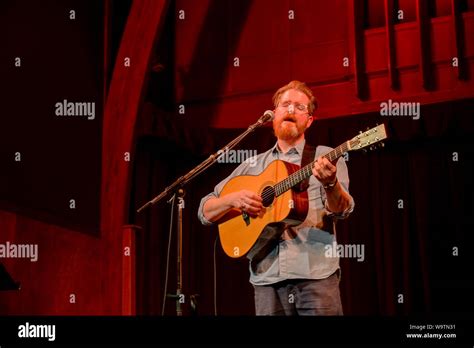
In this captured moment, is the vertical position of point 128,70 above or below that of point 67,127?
above

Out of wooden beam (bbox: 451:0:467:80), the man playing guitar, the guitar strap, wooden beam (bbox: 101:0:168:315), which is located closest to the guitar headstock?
the man playing guitar

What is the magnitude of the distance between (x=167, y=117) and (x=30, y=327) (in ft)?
14.3

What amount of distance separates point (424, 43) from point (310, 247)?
3373 millimetres

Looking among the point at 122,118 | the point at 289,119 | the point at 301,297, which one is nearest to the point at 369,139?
the point at 289,119

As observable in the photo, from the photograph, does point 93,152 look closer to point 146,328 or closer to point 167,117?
point 167,117

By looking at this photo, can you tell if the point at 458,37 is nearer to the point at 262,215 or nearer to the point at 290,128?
the point at 290,128

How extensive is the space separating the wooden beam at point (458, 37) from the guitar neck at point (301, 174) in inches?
117

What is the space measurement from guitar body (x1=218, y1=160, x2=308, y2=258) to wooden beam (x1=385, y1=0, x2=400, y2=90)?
2.70m

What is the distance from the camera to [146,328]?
2.31 m

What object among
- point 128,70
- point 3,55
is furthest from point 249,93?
point 3,55

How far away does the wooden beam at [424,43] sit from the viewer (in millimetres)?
6234

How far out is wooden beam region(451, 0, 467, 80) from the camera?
6109mm

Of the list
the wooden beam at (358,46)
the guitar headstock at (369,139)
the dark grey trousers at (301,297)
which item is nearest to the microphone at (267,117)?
the guitar headstock at (369,139)

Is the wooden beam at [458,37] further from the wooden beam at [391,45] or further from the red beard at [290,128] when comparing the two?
the red beard at [290,128]
